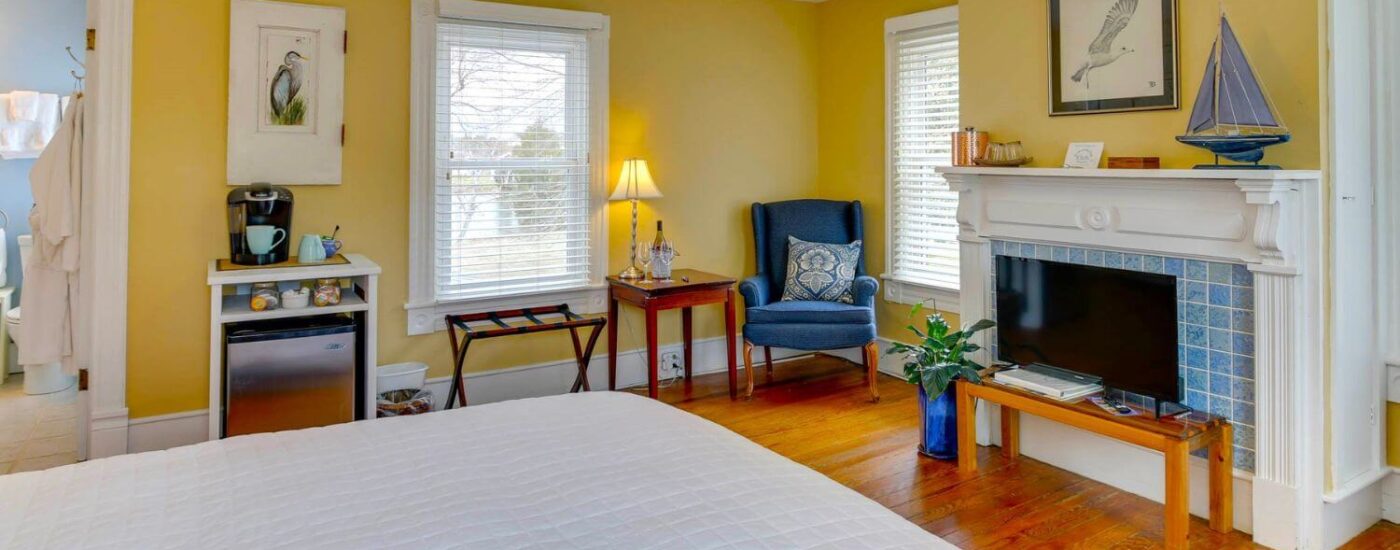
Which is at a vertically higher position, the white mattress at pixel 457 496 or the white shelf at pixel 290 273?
the white shelf at pixel 290 273

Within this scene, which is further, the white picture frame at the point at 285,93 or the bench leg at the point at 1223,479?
the white picture frame at the point at 285,93

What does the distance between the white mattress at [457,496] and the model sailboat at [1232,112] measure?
6.15ft

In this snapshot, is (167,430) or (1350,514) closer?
(1350,514)

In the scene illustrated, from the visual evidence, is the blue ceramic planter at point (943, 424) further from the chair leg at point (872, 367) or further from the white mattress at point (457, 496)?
the white mattress at point (457, 496)

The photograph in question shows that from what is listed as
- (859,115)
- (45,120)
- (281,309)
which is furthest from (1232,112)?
(45,120)

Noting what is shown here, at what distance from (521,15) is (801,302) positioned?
83.3 inches

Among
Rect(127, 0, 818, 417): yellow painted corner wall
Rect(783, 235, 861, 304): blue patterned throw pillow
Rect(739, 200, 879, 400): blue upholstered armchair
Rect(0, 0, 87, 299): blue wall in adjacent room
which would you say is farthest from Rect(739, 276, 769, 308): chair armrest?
Rect(0, 0, 87, 299): blue wall in adjacent room

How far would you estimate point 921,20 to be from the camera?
4.70 m

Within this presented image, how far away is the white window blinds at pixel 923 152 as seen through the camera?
468 centimetres

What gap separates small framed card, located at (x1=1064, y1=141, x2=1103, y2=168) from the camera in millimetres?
3162

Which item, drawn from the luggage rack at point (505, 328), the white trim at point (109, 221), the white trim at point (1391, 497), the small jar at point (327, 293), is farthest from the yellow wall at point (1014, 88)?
the white trim at point (109, 221)

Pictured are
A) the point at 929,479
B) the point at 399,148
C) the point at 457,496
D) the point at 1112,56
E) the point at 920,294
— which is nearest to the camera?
the point at 457,496

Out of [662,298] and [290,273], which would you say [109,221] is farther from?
[662,298]

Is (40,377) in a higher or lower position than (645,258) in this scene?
lower
